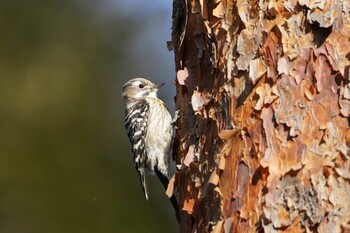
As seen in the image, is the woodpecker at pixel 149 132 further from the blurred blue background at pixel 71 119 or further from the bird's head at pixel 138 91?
→ the blurred blue background at pixel 71 119

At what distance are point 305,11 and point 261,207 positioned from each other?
0.90 metres

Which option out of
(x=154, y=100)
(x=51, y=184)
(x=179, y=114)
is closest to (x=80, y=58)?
(x=51, y=184)

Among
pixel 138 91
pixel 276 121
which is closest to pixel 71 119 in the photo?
pixel 138 91

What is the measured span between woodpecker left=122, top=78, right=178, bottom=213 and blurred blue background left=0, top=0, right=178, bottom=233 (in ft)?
14.1

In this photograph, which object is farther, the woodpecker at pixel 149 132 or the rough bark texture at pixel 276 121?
the woodpecker at pixel 149 132

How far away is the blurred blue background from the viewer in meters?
12.5

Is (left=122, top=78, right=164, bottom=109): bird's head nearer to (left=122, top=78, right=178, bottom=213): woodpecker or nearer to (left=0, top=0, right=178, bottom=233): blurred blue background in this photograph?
(left=122, top=78, right=178, bottom=213): woodpecker

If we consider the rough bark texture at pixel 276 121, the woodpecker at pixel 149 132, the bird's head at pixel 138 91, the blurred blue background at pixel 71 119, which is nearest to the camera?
the rough bark texture at pixel 276 121

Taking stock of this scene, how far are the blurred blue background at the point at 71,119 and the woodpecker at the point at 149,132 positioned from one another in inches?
169

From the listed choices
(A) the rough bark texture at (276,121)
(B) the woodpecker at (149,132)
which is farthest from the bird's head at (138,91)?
(A) the rough bark texture at (276,121)

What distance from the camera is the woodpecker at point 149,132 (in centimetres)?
725

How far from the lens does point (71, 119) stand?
13320mm

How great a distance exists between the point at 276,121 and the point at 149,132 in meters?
2.90

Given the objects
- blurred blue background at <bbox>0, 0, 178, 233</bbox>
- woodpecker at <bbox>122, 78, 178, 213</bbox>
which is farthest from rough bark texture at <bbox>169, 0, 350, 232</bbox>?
blurred blue background at <bbox>0, 0, 178, 233</bbox>
